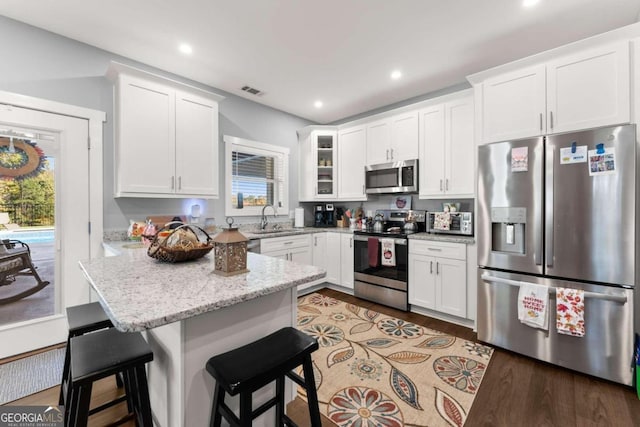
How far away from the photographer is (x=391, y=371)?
2104mm

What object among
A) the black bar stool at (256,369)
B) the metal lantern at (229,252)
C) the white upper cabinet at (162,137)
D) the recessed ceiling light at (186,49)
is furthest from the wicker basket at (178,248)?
the recessed ceiling light at (186,49)

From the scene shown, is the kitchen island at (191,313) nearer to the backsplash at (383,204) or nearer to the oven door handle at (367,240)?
the oven door handle at (367,240)

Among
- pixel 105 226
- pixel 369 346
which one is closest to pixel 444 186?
pixel 369 346

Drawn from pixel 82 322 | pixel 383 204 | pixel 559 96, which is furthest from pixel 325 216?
pixel 82 322

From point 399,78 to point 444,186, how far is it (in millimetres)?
1426

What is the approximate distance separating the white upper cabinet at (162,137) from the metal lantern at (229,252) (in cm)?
184

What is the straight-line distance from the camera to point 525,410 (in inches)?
66.6

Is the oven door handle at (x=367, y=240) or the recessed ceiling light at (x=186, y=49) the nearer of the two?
the recessed ceiling light at (x=186, y=49)

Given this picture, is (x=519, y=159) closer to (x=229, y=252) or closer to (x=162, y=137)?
(x=229, y=252)

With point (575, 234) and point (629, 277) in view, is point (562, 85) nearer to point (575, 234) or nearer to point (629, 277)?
point (575, 234)

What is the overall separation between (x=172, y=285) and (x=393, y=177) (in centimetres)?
315

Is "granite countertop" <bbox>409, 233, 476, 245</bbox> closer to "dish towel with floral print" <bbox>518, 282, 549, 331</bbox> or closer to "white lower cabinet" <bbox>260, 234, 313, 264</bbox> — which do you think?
"dish towel with floral print" <bbox>518, 282, 549, 331</bbox>

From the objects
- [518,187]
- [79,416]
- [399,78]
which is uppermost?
[399,78]

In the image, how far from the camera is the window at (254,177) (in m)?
3.69
